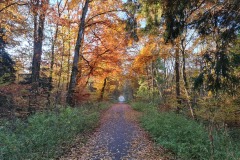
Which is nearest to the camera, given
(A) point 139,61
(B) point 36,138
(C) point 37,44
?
(B) point 36,138

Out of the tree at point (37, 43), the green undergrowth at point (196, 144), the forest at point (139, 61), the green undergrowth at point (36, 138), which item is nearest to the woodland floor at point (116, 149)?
the forest at point (139, 61)

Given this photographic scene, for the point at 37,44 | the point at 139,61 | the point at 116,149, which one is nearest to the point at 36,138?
the point at 116,149

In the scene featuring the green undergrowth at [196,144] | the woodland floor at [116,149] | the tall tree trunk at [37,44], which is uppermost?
the tall tree trunk at [37,44]

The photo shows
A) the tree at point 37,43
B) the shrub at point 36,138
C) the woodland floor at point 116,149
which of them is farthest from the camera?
the tree at point 37,43

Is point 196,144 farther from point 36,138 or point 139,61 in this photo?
point 139,61

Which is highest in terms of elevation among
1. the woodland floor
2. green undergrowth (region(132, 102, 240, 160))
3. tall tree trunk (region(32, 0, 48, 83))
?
tall tree trunk (region(32, 0, 48, 83))

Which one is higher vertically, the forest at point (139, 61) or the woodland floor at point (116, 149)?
the forest at point (139, 61)

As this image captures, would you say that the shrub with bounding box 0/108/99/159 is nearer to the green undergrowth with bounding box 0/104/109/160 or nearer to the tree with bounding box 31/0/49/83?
the green undergrowth with bounding box 0/104/109/160

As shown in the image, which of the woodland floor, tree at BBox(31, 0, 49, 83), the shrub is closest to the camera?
the shrub

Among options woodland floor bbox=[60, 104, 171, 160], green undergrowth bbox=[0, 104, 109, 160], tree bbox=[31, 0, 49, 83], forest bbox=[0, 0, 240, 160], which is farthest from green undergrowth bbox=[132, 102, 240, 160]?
tree bbox=[31, 0, 49, 83]

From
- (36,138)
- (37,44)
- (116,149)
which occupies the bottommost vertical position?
(116,149)

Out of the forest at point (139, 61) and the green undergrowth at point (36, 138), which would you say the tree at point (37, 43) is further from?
the green undergrowth at point (36, 138)

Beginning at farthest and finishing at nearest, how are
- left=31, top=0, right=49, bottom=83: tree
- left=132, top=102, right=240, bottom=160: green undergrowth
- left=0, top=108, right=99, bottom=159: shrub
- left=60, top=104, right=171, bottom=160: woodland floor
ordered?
left=31, top=0, right=49, bottom=83: tree → left=60, top=104, right=171, bottom=160: woodland floor → left=132, top=102, right=240, bottom=160: green undergrowth → left=0, top=108, right=99, bottom=159: shrub

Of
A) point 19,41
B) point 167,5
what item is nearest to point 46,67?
point 19,41
